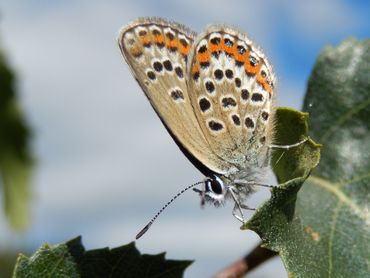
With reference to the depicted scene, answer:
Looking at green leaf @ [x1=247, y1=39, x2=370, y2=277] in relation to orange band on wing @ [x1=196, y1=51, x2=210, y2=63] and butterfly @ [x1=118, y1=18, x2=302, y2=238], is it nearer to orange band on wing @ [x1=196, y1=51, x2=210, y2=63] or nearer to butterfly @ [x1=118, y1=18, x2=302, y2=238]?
butterfly @ [x1=118, y1=18, x2=302, y2=238]

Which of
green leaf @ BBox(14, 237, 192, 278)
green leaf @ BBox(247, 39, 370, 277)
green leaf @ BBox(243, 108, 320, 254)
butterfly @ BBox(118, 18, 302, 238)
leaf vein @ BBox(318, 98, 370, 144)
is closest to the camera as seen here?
green leaf @ BBox(243, 108, 320, 254)

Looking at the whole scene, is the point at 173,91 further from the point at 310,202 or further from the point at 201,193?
the point at 310,202

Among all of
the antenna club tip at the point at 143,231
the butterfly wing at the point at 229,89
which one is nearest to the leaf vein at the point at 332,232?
the butterfly wing at the point at 229,89

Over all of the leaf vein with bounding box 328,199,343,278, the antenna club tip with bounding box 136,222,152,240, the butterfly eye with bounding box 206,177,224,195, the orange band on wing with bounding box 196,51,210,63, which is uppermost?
the orange band on wing with bounding box 196,51,210,63

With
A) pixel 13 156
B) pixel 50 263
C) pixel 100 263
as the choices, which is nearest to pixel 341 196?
pixel 100 263

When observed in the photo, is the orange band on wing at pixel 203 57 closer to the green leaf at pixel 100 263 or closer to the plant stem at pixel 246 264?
the plant stem at pixel 246 264

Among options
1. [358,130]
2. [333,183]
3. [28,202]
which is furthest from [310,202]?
[28,202]

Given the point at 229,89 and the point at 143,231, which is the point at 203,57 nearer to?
the point at 229,89

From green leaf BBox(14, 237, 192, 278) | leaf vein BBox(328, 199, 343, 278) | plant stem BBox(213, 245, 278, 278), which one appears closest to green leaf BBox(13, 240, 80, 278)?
green leaf BBox(14, 237, 192, 278)
